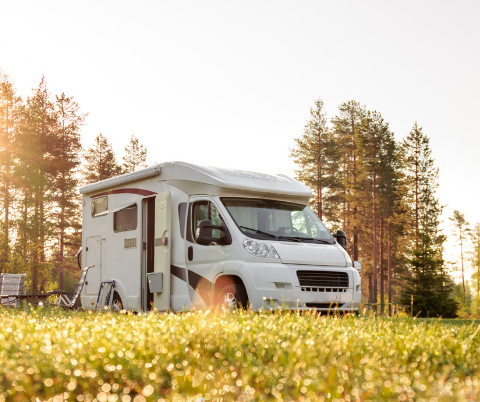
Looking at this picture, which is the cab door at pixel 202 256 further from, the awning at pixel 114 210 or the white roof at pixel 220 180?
the awning at pixel 114 210

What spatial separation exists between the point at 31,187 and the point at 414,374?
1145 inches

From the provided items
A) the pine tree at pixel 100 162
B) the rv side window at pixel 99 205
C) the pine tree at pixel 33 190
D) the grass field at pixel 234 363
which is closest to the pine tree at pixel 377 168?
the pine tree at pixel 100 162

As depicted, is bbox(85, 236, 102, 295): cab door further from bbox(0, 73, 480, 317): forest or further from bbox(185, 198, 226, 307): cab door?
bbox(0, 73, 480, 317): forest

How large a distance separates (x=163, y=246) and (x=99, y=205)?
9.22 ft

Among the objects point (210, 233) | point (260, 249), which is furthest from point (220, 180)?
point (260, 249)

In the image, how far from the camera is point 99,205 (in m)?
12.0

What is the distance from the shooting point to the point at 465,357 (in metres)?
4.17

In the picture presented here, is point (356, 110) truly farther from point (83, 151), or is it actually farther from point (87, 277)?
point (87, 277)

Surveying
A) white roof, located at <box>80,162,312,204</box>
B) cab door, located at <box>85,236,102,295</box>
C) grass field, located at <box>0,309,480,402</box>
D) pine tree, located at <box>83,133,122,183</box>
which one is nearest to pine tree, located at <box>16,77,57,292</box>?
pine tree, located at <box>83,133,122,183</box>

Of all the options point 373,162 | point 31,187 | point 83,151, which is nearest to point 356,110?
point 373,162

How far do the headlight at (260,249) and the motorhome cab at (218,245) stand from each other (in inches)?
0.6

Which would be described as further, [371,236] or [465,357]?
[371,236]

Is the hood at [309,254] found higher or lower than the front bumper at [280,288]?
higher

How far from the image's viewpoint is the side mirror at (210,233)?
344 inches
